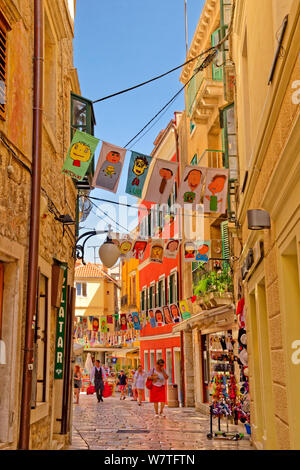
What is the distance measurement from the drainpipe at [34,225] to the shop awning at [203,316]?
10.1m

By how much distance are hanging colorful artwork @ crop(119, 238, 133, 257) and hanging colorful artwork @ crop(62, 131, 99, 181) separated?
12.0 m

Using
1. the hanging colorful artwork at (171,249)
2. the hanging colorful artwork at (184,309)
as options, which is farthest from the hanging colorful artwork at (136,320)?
the hanging colorful artwork at (171,249)

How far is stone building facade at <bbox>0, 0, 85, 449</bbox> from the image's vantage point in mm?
6219

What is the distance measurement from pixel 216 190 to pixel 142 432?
5808 mm

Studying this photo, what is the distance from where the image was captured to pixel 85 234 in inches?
489

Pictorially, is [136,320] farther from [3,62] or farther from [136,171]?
[3,62]

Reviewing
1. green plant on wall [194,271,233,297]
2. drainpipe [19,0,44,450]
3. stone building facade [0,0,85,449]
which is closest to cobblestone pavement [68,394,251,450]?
stone building facade [0,0,85,449]

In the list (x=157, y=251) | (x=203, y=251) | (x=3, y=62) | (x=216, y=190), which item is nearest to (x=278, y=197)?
(x=3, y=62)

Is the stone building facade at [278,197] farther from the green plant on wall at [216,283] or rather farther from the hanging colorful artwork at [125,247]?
the hanging colorful artwork at [125,247]

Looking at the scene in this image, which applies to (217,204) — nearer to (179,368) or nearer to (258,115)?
(258,115)

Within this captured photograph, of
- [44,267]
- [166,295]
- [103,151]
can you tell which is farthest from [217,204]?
[166,295]

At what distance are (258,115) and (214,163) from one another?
37.8 feet

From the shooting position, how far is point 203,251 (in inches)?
734
